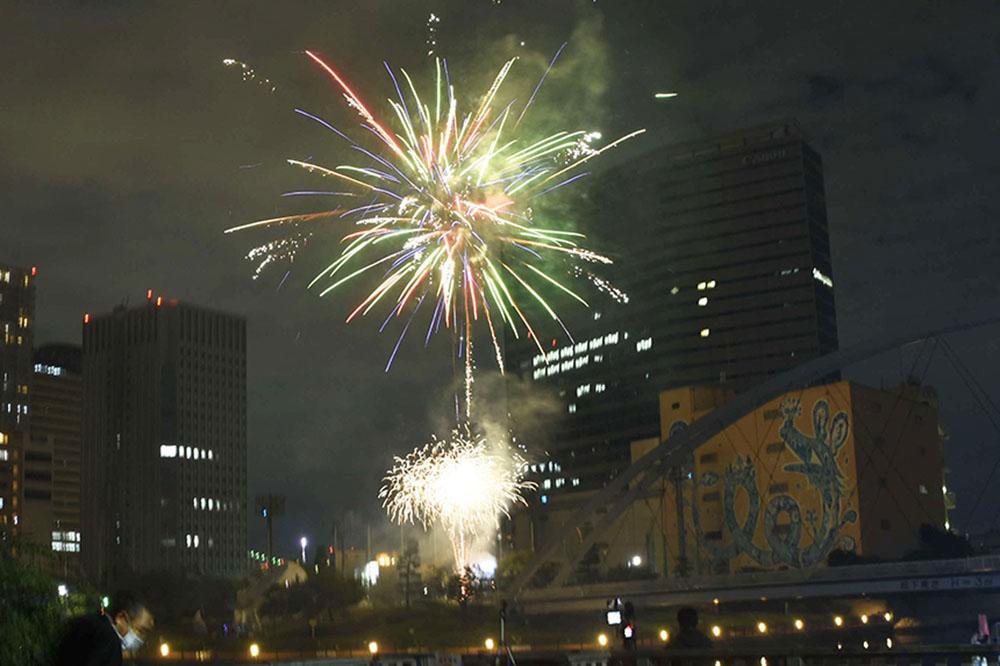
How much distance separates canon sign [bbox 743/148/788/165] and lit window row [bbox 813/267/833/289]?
19.2 metres

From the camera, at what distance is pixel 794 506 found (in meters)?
93.6

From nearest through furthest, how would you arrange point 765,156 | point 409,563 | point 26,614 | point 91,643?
point 91,643 → point 26,614 → point 409,563 → point 765,156

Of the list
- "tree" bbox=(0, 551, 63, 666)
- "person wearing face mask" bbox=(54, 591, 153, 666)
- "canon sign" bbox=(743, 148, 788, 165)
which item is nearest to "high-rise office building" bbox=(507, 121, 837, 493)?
"canon sign" bbox=(743, 148, 788, 165)

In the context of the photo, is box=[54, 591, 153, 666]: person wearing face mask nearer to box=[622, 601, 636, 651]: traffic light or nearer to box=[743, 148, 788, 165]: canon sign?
box=[622, 601, 636, 651]: traffic light

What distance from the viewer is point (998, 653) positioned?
568 inches

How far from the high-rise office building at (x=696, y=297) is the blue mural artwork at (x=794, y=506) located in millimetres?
81033

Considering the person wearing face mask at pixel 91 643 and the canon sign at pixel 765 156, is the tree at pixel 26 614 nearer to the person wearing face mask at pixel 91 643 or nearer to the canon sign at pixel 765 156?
the person wearing face mask at pixel 91 643

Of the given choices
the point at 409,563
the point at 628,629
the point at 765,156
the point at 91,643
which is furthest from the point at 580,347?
the point at 91,643

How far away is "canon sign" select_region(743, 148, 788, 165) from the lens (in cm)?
18675

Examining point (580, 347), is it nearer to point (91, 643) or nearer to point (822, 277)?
point (822, 277)

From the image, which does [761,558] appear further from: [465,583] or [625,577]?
[465,583]

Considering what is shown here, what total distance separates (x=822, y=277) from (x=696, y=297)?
20.2 m

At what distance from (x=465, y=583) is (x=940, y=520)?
4185 centimetres

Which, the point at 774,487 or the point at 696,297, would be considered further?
the point at 696,297
